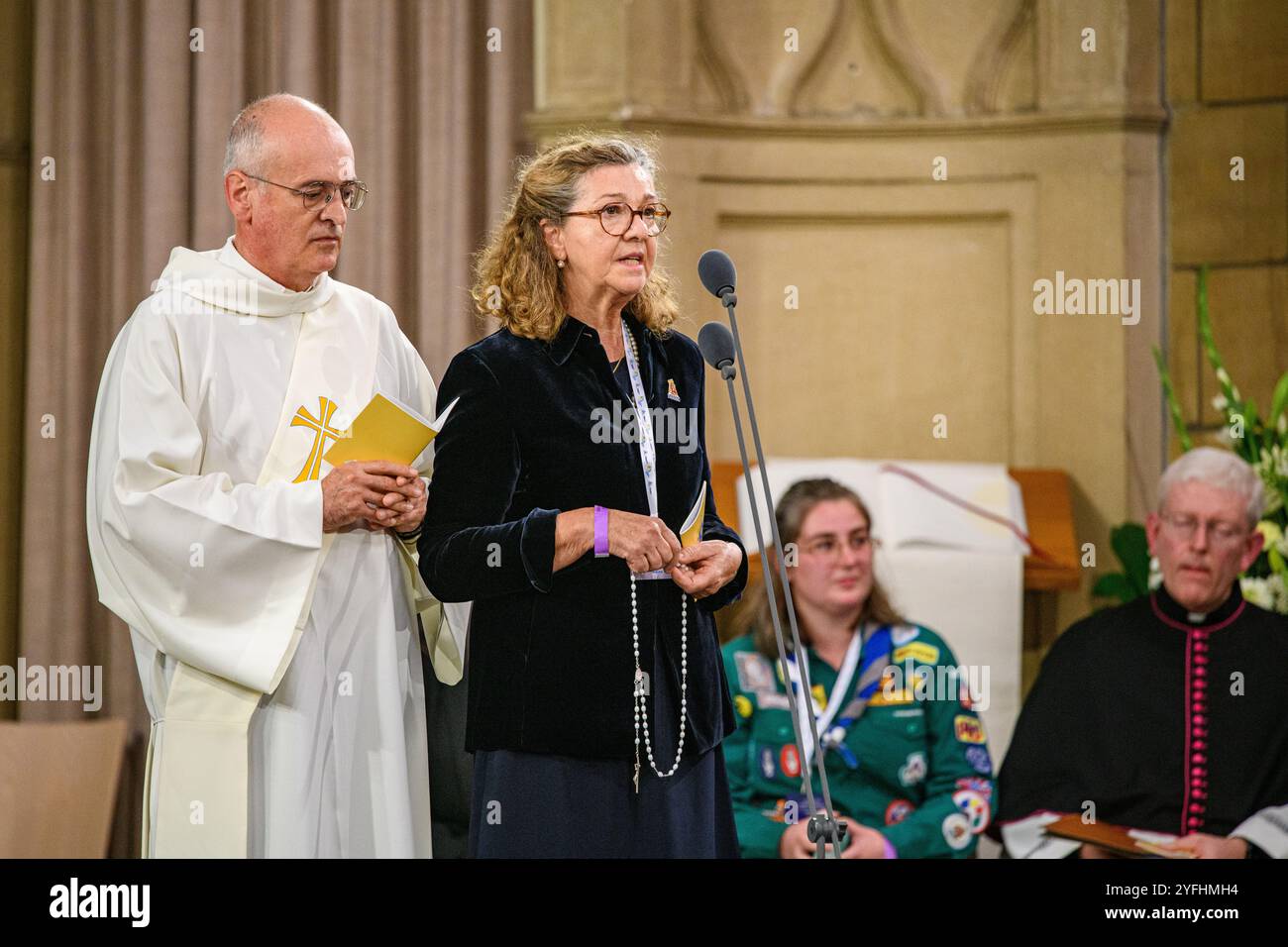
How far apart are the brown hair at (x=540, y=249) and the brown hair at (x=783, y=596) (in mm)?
1332

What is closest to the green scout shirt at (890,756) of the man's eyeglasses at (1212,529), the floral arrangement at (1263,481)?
the man's eyeglasses at (1212,529)

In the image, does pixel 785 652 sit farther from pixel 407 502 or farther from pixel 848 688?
pixel 848 688

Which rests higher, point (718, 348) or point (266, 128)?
point (266, 128)

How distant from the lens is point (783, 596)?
4.03 meters

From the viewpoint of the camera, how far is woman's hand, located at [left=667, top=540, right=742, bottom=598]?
260cm

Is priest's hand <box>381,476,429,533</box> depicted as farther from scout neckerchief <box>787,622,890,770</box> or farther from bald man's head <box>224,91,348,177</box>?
scout neckerchief <box>787,622,890,770</box>

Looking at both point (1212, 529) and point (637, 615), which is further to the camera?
point (1212, 529)

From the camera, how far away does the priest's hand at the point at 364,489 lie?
2.79 meters

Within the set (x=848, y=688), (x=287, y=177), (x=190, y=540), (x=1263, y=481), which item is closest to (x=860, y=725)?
(x=848, y=688)

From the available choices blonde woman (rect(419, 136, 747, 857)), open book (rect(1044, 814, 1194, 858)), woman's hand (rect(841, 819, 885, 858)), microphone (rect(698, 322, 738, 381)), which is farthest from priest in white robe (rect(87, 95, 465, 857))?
open book (rect(1044, 814, 1194, 858))

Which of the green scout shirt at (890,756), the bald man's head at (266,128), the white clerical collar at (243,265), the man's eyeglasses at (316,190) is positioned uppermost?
the bald man's head at (266,128)

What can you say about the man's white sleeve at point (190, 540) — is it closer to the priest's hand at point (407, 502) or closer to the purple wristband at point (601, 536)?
the priest's hand at point (407, 502)

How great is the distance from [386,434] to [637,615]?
21.1 inches
